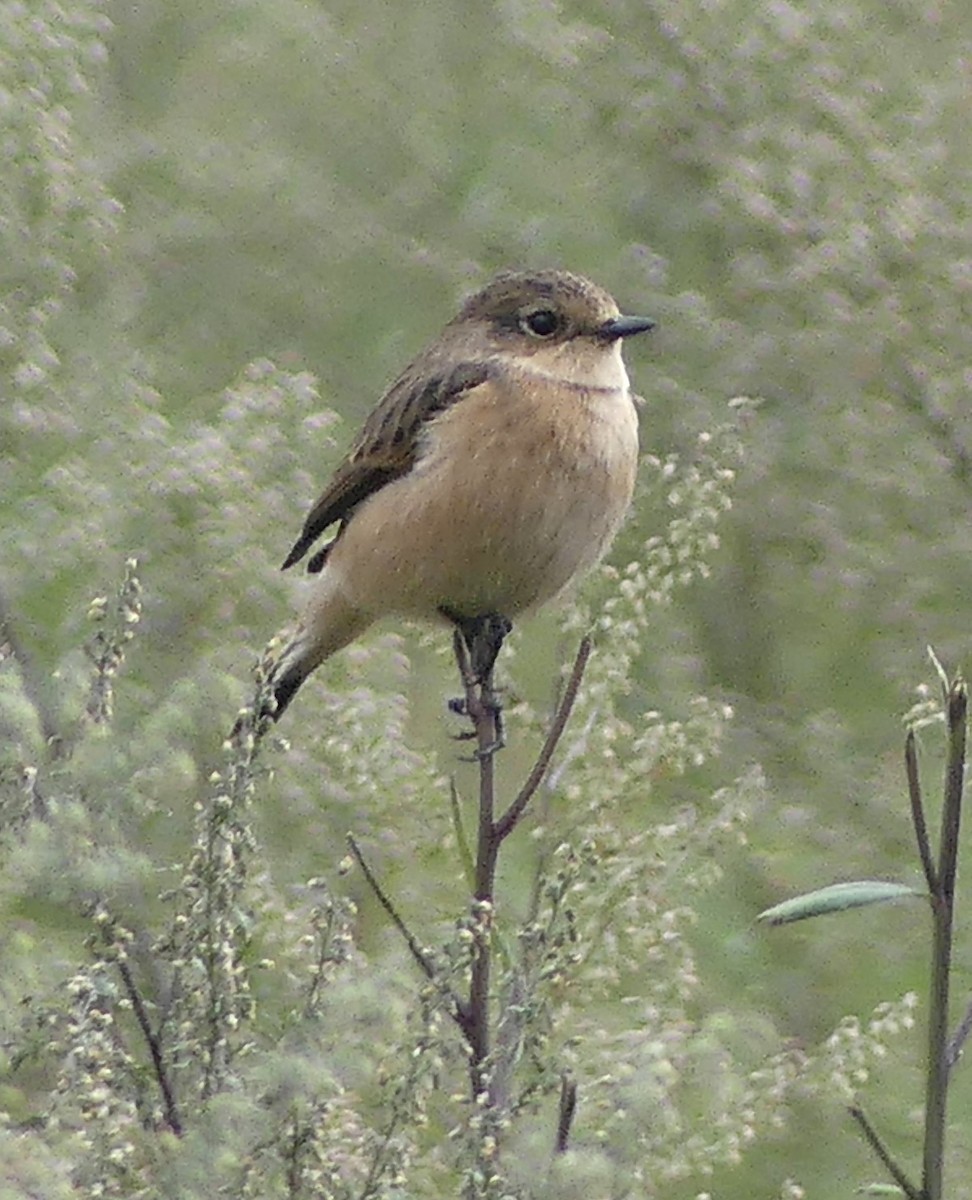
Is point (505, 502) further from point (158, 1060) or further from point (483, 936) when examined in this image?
point (158, 1060)

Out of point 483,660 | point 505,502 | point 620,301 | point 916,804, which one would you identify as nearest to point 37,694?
point 916,804

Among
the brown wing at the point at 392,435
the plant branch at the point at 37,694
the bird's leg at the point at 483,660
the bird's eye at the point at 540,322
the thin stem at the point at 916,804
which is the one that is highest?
the bird's eye at the point at 540,322

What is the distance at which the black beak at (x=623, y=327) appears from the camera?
2709 mm

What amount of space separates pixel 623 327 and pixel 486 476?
11.0 inches

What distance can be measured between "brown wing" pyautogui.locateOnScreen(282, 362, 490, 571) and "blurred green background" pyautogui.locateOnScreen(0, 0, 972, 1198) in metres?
0.05

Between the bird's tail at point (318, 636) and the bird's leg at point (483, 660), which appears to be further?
the bird's tail at point (318, 636)

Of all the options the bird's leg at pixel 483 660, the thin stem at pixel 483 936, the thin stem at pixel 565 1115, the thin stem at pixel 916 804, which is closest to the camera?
the thin stem at pixel 916 804

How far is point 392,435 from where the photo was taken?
290 cm

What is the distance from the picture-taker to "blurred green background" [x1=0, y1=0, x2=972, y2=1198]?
7.80 feet

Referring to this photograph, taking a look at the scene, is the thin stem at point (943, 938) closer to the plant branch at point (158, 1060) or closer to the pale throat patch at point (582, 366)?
the plant branch at point (158, 1060)

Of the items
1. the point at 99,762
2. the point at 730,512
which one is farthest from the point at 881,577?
the point at 99,762

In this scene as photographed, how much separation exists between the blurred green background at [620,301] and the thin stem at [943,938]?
3.43 ft

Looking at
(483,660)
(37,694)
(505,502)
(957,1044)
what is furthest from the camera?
(505,502)

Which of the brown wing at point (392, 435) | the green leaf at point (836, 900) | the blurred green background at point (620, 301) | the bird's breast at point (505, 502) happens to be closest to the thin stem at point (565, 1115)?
the green leaf at point (836, 900)
